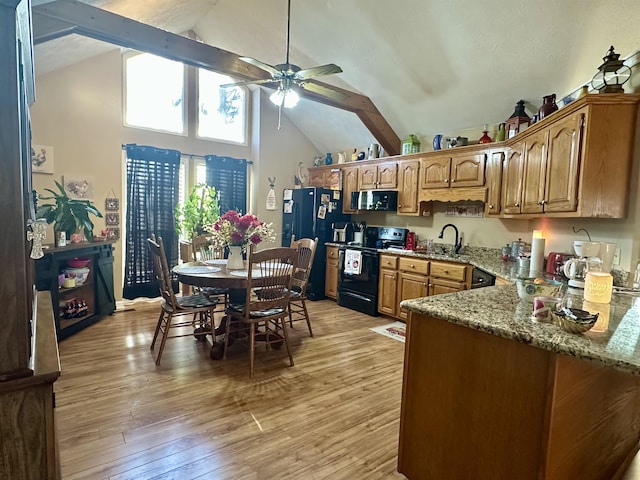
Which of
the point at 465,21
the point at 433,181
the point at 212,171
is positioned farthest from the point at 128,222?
the point at 465,21

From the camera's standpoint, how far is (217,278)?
2.83m

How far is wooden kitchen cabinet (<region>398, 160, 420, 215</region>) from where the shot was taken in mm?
4566

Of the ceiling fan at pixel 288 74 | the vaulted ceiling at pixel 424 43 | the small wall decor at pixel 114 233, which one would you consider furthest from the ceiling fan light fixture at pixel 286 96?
the small wall decor at pixel 114 233

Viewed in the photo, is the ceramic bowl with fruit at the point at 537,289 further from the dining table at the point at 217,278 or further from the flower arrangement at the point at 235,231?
the flower arrangement at the point at 235,231

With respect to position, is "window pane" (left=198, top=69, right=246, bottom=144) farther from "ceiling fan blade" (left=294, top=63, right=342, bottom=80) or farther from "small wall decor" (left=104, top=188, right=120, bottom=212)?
"ceiling fan blade" (left=294, top=63, right=342, bottom=80)

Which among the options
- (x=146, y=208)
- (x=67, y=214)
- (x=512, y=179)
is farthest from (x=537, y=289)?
(x=146, y=208)

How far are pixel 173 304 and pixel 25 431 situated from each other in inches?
79.2

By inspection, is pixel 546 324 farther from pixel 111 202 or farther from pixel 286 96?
pixel 111 202

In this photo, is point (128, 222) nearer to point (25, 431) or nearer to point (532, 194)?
point (25, 431)

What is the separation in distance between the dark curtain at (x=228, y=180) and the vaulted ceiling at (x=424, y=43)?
157cm

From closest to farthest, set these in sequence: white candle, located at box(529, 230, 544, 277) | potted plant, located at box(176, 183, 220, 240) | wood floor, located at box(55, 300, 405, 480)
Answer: wood floor, located at box(55, 300, 405, 480) < white candle, located at box(529, 230, 544, 277) < potted plant, located at box(176, 183, 220, 240)

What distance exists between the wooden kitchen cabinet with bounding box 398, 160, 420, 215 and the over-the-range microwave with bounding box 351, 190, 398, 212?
92 millimetres

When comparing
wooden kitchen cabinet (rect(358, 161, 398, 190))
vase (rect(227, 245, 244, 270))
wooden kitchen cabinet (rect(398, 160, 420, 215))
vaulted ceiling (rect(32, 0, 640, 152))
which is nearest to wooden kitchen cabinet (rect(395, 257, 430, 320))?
wooden kitchen cabinet (rect(398, 160, 420, 215))

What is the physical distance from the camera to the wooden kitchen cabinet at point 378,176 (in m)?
4.86
